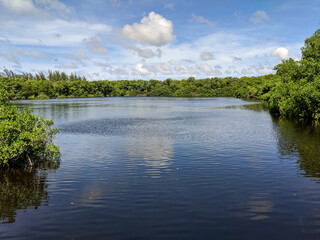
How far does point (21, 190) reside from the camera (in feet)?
62.2

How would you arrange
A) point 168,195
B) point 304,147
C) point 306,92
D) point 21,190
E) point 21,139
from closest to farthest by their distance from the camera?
1. point 168,195
2. point 21,190
3. point 21,139
4. point 304,147
5. point 306,92

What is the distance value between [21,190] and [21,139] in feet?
20.2

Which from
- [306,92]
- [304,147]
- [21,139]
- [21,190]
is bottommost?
[21,190]

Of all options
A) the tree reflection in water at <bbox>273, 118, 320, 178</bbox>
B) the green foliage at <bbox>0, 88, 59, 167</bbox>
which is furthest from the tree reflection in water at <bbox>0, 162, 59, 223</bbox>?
the tree reflection in water at <bbox>273, 118, 320, 178</bbox>

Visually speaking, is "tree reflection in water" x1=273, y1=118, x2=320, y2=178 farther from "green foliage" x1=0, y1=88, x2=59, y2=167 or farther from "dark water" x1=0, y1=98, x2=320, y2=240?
"green foliage" x1=0, y1=88, x2=59, y2=167

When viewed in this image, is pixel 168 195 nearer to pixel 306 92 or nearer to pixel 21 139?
pixel 21 139

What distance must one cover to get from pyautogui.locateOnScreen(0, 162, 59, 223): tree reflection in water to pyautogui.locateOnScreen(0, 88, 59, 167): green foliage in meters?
1.30

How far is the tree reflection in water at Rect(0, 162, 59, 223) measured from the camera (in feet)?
52.2

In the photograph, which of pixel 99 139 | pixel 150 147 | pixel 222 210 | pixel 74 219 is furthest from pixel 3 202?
pixel 99 139

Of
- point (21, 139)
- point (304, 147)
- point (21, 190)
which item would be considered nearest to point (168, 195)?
point (21, 190)

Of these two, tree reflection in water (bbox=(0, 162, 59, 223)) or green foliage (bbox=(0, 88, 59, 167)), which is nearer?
tree reflection in water (bbox=(0, 162, 59, 223))

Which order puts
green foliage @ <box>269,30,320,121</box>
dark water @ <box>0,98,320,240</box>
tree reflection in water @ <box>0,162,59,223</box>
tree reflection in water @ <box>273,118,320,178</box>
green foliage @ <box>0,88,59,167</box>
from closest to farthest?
dark water @ <box>0,98,320,240</box>
tree reflection in water @ <box>0,162,59,223</box>
green foliage @ <box>0,88,59,167</box>
tree reflection in water @ <box>273,118,320,178</box>
green foliage @ <box>269,30,320,121</box>

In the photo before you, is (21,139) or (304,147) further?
(304,147)

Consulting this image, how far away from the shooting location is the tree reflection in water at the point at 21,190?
52.2ft
